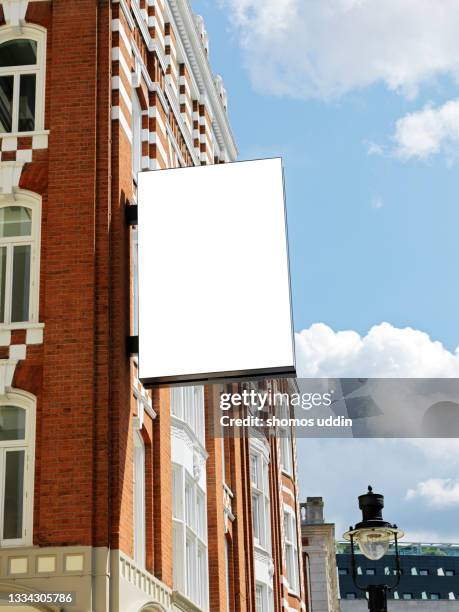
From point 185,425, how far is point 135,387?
444cm

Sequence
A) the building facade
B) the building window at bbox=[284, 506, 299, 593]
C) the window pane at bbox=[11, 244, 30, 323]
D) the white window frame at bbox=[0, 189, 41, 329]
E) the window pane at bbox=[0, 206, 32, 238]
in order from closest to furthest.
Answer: the building facade < the white window frame at bbox=[0, 189, 41, 329] < the window pane at bbox=[11, 244, 30, 323] < the window pane at bbox=[0, 206, 32, 238] < the building window at bbox=[284, 506, 299, 593]

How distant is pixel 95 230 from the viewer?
20422mm

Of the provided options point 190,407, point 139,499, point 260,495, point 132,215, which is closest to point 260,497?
point 260,495

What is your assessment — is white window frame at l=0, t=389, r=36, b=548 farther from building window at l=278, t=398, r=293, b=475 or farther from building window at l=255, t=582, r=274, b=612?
building window at l=278, t=398, r=293, b=475

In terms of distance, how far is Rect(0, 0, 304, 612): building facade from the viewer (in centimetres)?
1833

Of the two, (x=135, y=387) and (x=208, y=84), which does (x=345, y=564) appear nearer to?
(x=208, y=84)

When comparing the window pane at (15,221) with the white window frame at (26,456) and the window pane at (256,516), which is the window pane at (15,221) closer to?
the white window frame at (26,456)

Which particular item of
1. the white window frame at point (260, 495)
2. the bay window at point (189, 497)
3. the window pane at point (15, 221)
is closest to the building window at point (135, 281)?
the window pane at point (15, 221)

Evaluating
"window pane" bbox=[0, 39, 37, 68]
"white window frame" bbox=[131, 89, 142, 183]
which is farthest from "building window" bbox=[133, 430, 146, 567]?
"window pane" bbox=[0, 39, 37, 68]

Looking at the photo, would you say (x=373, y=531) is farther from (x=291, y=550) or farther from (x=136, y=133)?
(x=291, y=550)

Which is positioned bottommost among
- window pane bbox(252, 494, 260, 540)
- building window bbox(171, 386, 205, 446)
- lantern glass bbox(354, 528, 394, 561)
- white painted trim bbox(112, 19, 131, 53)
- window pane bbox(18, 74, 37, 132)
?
lantern glass bbox(354, 528, 394, 561)

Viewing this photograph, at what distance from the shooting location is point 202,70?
1297 inches

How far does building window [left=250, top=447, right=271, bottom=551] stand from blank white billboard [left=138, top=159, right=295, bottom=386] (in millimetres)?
18287

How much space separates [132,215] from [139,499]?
5692mm
